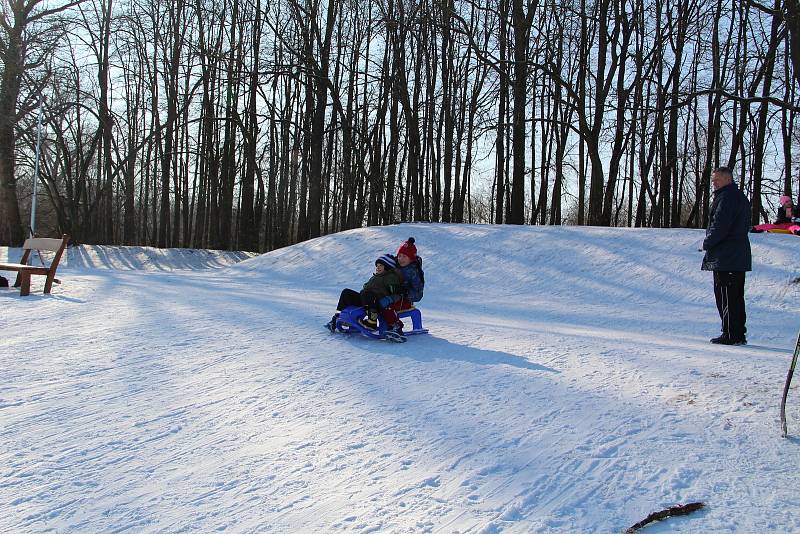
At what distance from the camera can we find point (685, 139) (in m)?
29.8

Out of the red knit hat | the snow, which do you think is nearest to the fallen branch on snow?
the snow

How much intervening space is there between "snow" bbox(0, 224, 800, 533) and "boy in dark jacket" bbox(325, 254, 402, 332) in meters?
0.28

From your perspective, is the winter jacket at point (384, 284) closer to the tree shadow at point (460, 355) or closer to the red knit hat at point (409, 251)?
the red knit hat at point (409, 251)

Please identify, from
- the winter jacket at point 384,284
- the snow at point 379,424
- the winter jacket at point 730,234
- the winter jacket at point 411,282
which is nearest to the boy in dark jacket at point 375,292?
the winter jacket at point 384,284

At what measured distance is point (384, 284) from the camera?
6.54m

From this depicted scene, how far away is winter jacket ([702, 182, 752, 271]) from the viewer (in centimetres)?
627

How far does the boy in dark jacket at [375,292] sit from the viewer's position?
6422mm

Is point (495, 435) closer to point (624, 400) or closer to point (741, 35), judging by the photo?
point (624, 400)

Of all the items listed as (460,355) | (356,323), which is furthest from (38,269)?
(460,355)

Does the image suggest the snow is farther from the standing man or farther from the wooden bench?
the wooden bench

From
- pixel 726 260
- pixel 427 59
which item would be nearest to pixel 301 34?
pixel 427 59

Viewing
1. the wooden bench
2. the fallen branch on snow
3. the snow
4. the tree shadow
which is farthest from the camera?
the wooden bench

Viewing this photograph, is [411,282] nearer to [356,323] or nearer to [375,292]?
[375,292]

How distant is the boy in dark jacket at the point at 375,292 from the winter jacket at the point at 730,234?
11.2ft
